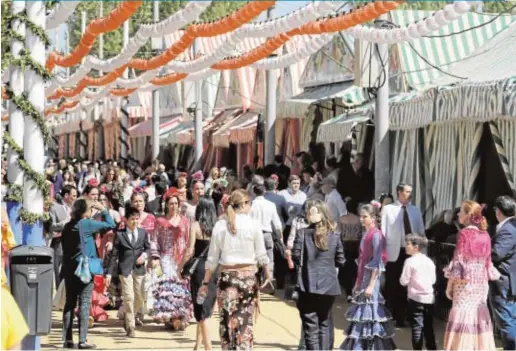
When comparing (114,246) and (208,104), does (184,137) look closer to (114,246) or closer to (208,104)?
(208,104)

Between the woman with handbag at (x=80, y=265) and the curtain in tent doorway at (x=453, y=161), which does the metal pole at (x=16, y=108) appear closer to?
the woman with handbag at (x=80, y=265)

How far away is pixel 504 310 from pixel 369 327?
1.39 m

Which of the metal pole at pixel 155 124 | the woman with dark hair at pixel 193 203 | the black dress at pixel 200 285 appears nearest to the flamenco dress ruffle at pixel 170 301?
the woman with dark hair at pixel 193 203

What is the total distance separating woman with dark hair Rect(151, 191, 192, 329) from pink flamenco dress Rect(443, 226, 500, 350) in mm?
4163

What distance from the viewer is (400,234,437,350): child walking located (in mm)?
13297

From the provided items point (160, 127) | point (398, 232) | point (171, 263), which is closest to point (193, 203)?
point (171, 263)

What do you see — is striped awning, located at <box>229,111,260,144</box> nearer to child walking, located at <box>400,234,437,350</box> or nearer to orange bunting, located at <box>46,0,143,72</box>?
orange bunting, located at <box>46,0,143,72</box>

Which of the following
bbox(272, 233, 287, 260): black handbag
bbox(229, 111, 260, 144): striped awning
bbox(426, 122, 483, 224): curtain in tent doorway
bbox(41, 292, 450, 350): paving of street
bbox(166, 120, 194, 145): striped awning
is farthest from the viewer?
bbox(166, 120, 194, 145): striped awning

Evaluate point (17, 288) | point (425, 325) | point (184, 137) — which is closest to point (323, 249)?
point (425, 325)

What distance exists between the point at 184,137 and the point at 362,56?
809 inches

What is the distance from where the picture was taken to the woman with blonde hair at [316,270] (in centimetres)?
1213

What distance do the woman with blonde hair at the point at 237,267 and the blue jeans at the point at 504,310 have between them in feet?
8.23

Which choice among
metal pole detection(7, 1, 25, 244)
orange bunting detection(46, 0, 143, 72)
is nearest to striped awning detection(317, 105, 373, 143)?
orange bunting detection(46, 0, 143, 72)

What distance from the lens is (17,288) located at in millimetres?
10453
